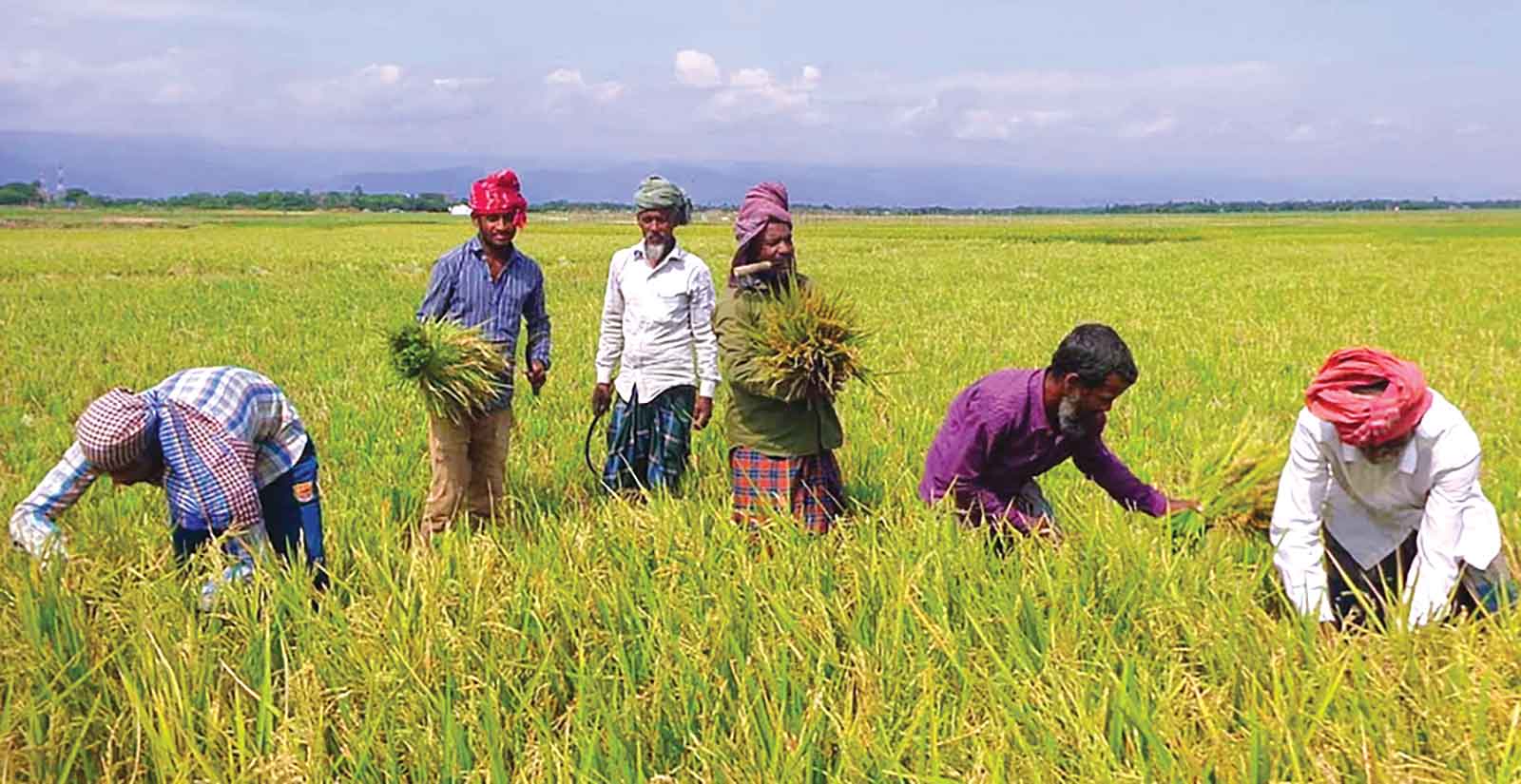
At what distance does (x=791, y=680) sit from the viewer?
242 centimetres

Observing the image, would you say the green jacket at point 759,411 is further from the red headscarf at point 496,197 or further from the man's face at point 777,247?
the red headscarf at point 496,197

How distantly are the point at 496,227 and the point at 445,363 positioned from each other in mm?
615

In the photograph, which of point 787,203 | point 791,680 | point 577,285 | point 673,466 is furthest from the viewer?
point 577,285

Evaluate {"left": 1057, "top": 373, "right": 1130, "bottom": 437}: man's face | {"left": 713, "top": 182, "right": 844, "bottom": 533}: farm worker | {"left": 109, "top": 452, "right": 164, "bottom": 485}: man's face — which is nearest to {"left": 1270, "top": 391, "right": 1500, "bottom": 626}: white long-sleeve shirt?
{"left": 1057, "top": 373, "right": 1130, "bottom": 437}: man's face

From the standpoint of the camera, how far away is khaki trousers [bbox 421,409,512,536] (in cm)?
454

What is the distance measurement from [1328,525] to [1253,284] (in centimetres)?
1644

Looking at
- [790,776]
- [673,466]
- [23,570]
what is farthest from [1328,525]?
[23,570]

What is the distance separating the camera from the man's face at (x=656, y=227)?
4.62m

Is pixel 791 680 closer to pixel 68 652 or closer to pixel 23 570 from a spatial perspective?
pixel 68 652

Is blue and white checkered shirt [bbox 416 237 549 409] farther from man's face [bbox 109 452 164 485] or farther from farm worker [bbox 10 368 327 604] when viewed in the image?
man's face [bbox 109 452 164 485]

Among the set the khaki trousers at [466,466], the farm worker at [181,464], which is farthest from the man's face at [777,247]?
the farm worker at [181,464]

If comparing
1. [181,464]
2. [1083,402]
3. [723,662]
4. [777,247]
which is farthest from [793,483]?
[181,464]

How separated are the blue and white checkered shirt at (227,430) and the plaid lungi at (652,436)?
1589 millimetres

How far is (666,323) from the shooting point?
473cm
